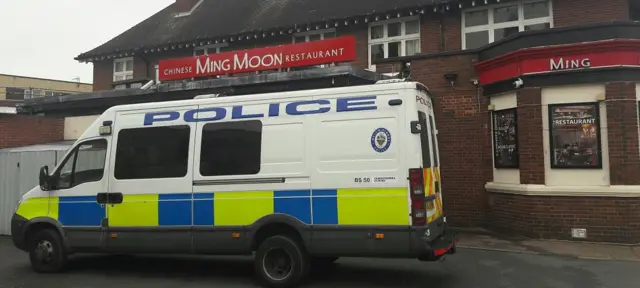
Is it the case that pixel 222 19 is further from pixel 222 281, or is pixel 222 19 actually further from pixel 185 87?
pixel 222 281

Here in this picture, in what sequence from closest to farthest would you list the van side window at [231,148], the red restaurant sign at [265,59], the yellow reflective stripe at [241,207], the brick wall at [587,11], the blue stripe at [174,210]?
the yellow reflective stripe at [241,207] < the van side window at [231,148] < the blue stripe at [174,210] < the red restaurant sign at [265,59] < the brick wall at [587,11]

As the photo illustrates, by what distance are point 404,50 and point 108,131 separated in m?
10.1

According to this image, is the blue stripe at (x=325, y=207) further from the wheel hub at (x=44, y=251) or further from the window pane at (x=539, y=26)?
the window pane at (x=539, y=26)

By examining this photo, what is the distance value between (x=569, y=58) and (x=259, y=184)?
6844 mm

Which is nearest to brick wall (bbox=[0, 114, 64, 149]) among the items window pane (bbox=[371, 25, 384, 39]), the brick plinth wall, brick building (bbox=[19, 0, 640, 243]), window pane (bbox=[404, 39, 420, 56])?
brick building (bbox=[19, 0, 640, 243])

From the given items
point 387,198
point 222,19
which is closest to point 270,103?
point 387,198

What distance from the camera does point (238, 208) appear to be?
6.73 meters

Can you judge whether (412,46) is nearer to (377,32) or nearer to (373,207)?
(377,32)

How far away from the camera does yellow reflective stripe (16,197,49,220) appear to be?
7.70 m

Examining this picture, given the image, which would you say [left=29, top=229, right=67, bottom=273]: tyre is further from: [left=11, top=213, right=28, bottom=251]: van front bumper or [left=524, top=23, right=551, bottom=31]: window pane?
[left=524, top=23, right=551, bottom=31]: window pane

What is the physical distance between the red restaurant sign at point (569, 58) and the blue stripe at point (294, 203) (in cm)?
617

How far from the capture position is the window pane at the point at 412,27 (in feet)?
50.1

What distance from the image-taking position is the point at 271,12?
18.7 meters

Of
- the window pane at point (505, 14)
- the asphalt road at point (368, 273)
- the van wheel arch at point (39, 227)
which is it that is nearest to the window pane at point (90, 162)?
the van wheel arch at point (39, 227)
